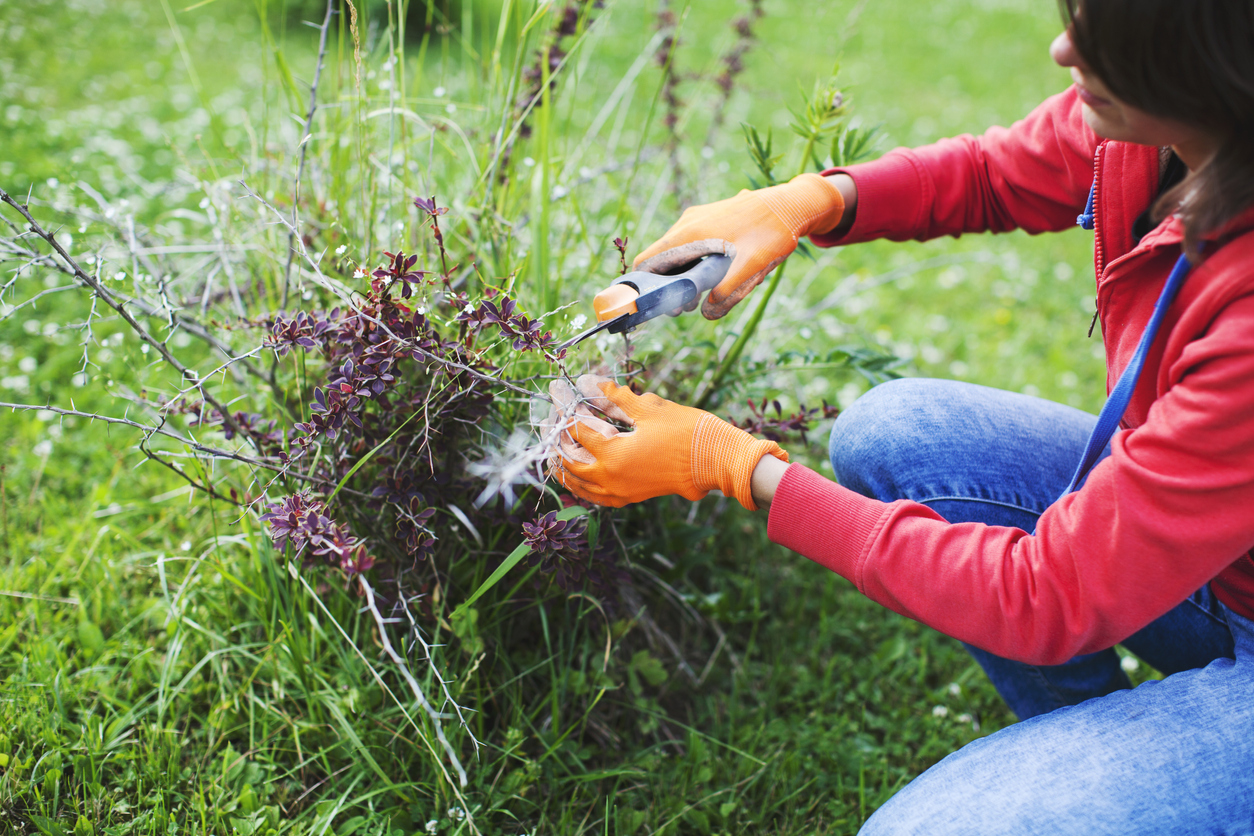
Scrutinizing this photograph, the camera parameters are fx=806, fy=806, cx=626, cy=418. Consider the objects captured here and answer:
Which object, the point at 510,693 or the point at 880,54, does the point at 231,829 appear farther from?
the point at 880,54

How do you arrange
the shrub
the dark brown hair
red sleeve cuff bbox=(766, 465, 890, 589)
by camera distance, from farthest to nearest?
the shrub
red sleeve cuff bbox=(766, 465, 890, 589)
the dark brown hair

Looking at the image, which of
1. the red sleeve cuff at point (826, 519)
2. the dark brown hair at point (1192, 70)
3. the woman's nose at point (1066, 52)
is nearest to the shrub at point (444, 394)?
the red sleeve cuff at point (826, 519)

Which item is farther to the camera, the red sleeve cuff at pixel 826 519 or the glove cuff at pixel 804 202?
the glove cuff at pixel 804 202

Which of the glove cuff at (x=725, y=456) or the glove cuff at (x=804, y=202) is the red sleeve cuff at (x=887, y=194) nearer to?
the glove cuff at (x=804, y=202)

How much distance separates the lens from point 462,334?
1220 mm

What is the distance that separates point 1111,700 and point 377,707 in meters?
1.14

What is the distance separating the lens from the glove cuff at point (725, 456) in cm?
113

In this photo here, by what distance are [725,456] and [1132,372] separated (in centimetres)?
51

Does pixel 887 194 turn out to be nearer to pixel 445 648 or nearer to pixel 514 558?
pixel 514 558

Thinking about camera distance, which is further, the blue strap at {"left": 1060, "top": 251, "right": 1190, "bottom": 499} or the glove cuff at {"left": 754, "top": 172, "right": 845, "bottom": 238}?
the glove cuff at {"left": 754, "top": 172, "right": 845, "bottom": 238}

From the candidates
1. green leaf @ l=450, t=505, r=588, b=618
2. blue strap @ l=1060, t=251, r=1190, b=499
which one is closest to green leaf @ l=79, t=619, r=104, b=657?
green leaf @ l=450, t=505, r=588, b=618

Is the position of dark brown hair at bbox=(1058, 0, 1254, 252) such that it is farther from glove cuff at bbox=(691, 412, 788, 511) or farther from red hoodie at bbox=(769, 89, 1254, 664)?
glove cuff at bbox=(691, 412, 788, 511)

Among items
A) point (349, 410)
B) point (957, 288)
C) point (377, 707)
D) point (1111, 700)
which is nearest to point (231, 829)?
point (377, 707)

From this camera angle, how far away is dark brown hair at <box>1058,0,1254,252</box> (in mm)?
804
